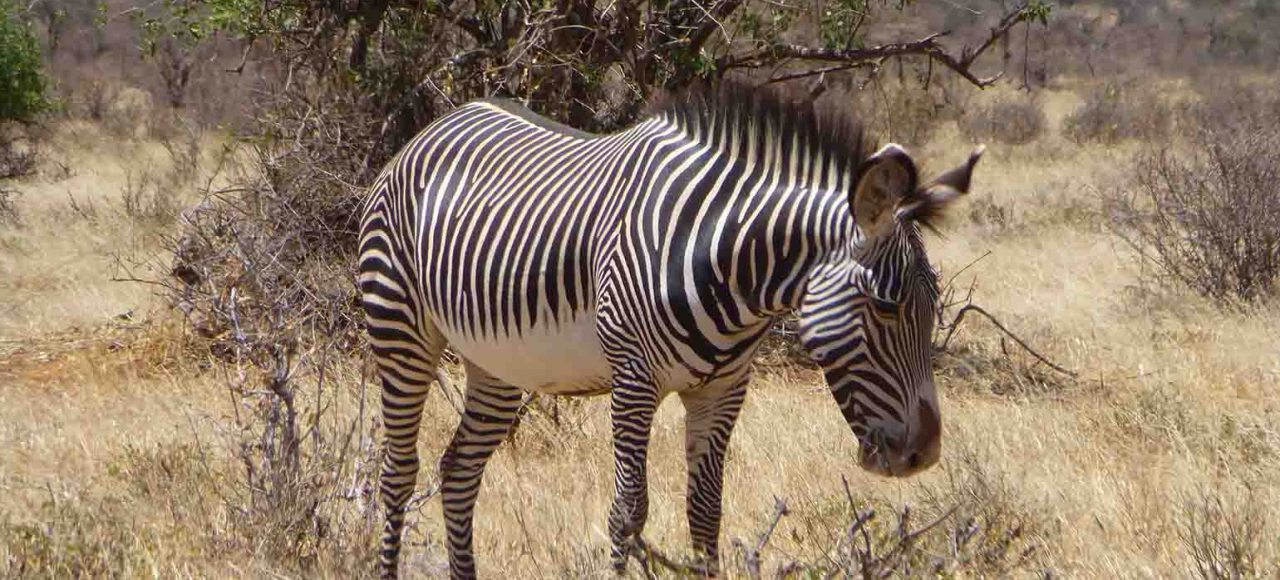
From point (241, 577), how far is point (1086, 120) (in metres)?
20.2

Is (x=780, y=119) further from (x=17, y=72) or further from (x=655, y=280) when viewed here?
(x=17, y=72)

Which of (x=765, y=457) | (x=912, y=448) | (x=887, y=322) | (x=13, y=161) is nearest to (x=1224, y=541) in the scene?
(x=912, y=448)

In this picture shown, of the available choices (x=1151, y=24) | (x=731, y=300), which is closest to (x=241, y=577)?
(x=731, y=300)

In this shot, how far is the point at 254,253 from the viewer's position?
290 inches

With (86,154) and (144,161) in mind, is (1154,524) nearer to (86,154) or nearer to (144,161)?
(144,161)

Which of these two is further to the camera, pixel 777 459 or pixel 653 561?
pixel 777 459

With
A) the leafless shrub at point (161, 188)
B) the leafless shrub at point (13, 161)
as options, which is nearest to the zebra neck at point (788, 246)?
the leafless shrub at point (161, 188)

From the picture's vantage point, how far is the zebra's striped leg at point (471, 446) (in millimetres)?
5012

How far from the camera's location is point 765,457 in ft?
20.4

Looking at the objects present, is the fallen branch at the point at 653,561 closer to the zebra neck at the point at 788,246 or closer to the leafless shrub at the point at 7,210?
the zebra neck at the point at 788,246

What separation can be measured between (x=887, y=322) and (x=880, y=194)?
333mm

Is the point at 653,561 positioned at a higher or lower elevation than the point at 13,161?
higher

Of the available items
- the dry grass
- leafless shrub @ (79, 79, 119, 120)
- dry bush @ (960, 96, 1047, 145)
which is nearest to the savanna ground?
the dry grass

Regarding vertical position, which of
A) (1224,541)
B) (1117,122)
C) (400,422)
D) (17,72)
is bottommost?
(1117,122)
